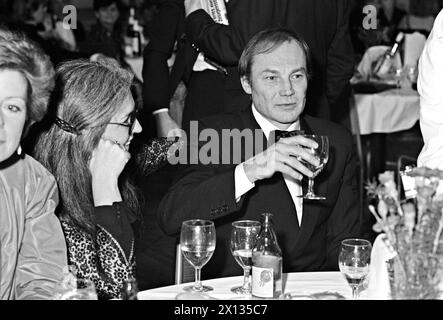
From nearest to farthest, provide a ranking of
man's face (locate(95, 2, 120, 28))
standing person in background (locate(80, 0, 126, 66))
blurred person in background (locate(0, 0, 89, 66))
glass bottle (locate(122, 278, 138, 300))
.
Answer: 1. glass bottle (locate(122, 278, 138, 300))
2. blurred person in background (locate(0, 0, 89, 66))
3. standing person in background (locate(80, 0, 126, 66))
4. man's face (locate(95, 2, 120, 28))

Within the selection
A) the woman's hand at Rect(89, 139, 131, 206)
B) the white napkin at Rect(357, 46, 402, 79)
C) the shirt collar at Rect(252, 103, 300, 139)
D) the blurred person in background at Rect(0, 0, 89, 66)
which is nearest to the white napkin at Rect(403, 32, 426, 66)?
the white napkin at Rect(357, 46, 402, 79)

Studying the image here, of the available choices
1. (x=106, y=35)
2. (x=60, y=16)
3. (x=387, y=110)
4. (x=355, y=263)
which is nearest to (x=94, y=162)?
(x=355, y=263)

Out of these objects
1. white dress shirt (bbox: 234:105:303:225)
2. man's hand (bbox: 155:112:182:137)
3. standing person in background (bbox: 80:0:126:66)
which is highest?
standing person in background (bbox: 80:0:126:66)

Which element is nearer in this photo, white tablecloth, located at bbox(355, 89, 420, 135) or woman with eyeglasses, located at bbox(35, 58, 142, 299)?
woman with eyeglasses, located at bbox(35, 58, 142, 299)

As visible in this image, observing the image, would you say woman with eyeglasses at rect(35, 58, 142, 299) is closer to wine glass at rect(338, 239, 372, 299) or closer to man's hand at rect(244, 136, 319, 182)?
man's hand at rect(244, 136, 319, 182)

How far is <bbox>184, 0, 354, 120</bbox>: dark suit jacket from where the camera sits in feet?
12.4

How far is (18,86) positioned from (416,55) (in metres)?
4.97

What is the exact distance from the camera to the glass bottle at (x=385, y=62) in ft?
21.0

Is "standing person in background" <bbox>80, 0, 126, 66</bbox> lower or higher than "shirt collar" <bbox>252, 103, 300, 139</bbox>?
higher

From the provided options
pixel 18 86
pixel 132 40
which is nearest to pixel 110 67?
pixel 18 86

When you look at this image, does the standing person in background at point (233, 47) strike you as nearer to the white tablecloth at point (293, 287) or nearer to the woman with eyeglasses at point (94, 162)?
the woman with eyeglasses at point (94, 162)

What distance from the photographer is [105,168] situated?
285 centimetres

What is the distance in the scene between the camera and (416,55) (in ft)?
21.6
